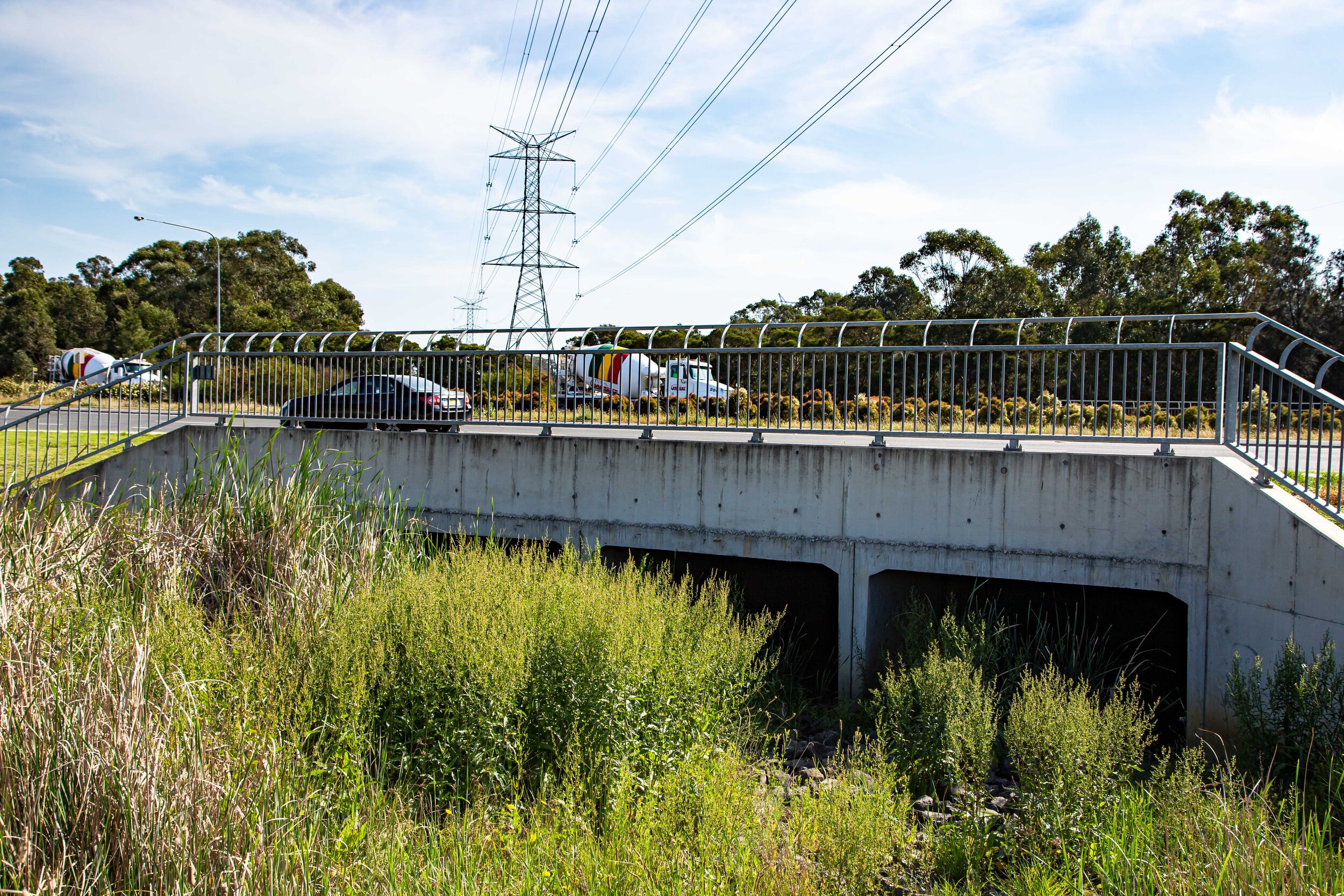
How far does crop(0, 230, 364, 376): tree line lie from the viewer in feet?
176

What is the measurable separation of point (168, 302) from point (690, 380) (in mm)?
63247

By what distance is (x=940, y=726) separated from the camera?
6461 mm

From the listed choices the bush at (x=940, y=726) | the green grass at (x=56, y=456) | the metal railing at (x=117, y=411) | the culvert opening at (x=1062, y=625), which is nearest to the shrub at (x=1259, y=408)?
the culvert opening at (x=1062, y=625)

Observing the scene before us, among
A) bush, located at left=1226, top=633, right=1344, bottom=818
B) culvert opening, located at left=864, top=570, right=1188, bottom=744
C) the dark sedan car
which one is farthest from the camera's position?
the dark sedan car

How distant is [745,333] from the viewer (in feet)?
99.0

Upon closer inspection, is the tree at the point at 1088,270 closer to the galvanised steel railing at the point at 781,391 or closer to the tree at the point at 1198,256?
the tree at the point at 1198,256

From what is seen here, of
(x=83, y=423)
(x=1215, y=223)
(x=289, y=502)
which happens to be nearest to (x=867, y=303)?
(x=1215, y=223)

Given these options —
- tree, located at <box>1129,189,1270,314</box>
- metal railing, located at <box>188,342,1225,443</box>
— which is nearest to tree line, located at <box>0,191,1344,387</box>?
tree, located at <box>1129,189,1270,314</box>

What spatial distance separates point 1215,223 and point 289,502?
3907 centimetres

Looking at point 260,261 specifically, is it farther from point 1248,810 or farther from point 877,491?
point 1248,810

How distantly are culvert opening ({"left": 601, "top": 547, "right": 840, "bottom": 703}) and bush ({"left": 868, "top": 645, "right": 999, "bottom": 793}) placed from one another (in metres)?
2.85

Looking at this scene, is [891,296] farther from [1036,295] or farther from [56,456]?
[56,456]

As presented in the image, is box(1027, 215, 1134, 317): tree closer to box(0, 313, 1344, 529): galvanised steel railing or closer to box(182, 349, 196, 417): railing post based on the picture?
box(0, 313, 1344, 529): galvanised steel railing

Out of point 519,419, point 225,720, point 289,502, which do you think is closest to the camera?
point 225,720
